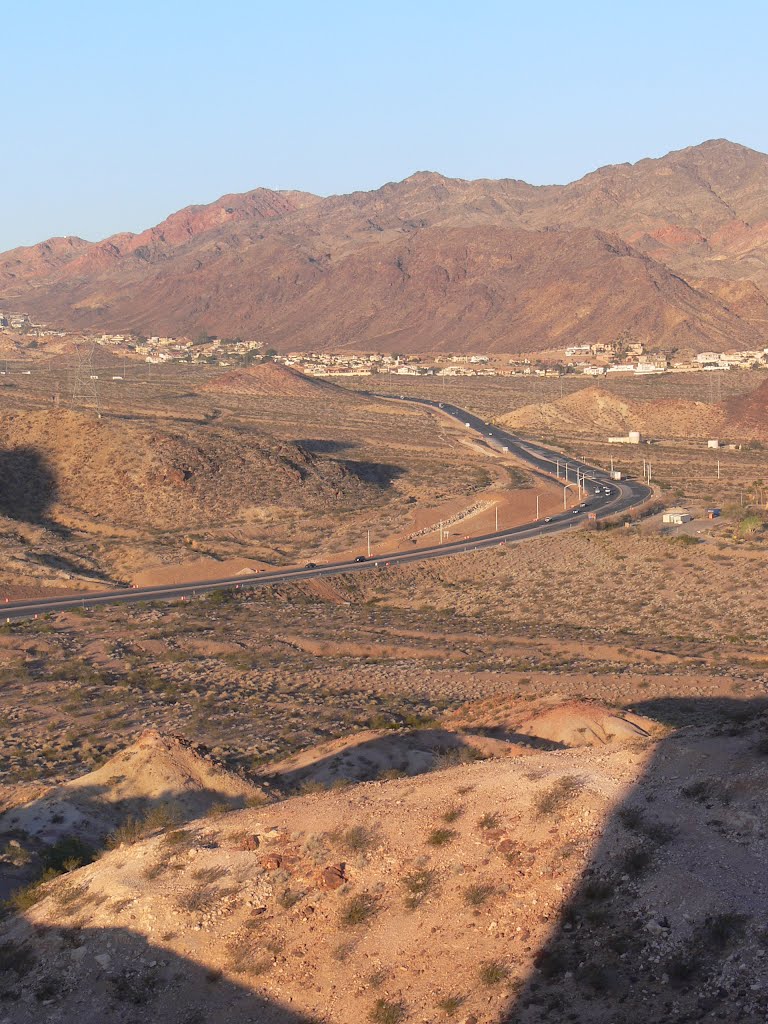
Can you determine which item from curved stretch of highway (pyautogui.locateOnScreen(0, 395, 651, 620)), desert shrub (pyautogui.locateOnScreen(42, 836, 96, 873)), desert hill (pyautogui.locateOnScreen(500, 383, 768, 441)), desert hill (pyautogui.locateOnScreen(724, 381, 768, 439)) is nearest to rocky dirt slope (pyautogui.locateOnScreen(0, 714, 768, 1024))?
desert shrub (pyautogui.locateOnScreen(42, 836, 96, 873))

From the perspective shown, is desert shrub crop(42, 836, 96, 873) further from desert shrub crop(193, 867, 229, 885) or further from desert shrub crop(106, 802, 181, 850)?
desert shrub crop(193, 867, 229, 885)

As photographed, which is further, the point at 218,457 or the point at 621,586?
the point at 218,457

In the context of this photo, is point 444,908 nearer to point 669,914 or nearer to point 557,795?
point 557,795

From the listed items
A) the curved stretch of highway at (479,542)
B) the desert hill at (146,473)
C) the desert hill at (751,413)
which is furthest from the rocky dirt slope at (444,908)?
the desert hill at (751,413)

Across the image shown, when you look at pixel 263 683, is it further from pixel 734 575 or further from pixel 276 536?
pixel 276 536

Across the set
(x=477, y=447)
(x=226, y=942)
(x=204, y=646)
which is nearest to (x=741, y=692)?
(x=204, y=646)

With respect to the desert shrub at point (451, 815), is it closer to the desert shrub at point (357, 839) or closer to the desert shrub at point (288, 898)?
the desert shrub at point (357, 839)
